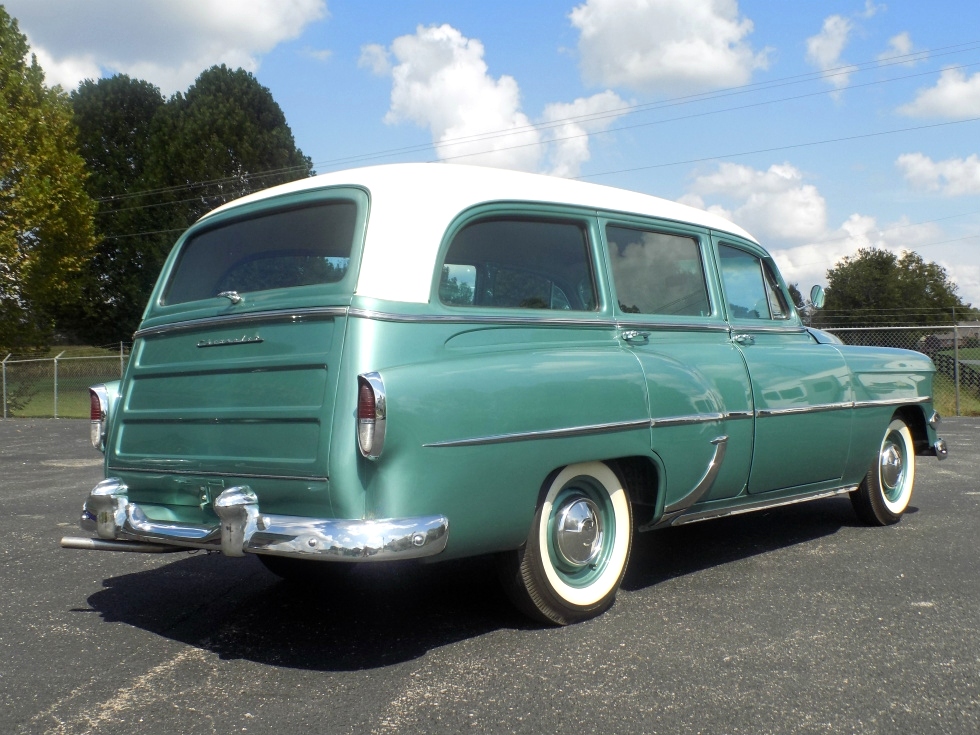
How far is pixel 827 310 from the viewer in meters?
72.4

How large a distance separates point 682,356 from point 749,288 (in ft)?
4.18

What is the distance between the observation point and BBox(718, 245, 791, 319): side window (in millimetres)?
5555

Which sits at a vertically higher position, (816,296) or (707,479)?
(816,296)

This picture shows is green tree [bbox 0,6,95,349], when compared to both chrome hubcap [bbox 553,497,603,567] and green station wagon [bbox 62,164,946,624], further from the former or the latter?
chrome hubcap [bbox 553,497,603,567]

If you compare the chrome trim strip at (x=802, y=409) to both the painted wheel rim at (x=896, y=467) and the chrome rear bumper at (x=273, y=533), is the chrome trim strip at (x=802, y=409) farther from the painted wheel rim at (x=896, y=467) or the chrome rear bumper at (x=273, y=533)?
the chrome rear bumper at (x=273, y=533)

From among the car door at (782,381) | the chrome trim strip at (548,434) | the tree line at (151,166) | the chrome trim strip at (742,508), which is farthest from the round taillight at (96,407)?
the tree line at (151,166)

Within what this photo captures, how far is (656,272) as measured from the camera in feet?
16.5

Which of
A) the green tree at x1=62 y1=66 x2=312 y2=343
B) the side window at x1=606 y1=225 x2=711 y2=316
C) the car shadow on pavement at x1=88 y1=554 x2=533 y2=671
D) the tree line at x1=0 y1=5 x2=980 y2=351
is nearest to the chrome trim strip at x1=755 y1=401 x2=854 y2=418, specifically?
the side window at x1=606 y1=225 x2=711 y2=316

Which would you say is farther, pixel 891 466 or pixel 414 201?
pixel 891 466

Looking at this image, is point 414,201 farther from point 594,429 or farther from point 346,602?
point 346,602

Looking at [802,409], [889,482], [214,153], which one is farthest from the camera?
[214,153]

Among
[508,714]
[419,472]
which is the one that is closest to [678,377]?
[419,472]

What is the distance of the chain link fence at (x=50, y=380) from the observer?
2233 cm

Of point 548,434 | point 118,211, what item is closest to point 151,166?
point 118,211
